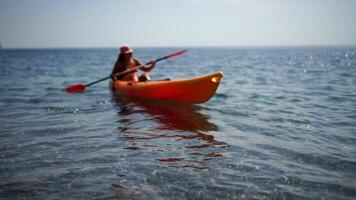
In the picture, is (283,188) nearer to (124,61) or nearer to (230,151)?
(230,151)

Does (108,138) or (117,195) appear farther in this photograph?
(108,138)

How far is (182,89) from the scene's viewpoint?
8266mm

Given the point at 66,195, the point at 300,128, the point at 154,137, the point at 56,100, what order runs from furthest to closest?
the point at 56,100 → the point at 300,128 → the point at 154,137 → the point at 66,195

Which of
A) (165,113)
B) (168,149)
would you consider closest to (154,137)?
(168,149)

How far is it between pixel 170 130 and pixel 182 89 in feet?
7.46

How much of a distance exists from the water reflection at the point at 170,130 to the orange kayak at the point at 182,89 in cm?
25

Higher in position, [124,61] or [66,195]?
[124,61]

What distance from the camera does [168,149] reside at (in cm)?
493

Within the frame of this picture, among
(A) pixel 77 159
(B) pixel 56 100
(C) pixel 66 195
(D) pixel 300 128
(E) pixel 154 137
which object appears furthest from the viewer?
(B) pixel 56 100

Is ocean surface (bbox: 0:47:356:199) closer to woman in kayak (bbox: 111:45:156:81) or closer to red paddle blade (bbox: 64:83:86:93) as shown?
woman in kayak (bbox: 111:45:156:81)

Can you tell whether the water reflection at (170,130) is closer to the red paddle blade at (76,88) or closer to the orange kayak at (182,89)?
the orange kayak at (182,89)

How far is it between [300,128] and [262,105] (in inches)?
111

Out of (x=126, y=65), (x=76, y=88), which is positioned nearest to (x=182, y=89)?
(x=126, y=65)

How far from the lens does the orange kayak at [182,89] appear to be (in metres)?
7.73
